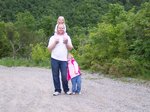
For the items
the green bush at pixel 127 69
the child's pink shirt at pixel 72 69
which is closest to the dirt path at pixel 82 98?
the child's pink shirt at pixel 72 69

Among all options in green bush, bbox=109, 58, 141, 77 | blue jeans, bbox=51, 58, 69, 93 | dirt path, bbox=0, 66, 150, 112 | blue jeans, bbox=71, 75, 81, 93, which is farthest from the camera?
green bush, bbox=109, 58, 141, 77

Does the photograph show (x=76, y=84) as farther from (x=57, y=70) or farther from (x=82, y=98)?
(x=82, y=98)

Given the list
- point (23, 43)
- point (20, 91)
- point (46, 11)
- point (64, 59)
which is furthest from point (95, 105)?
point (46, 11)

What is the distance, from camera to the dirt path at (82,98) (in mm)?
8773

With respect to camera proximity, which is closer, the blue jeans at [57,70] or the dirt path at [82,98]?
the dirt path at [82,98]

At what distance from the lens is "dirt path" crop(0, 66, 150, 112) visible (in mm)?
8773

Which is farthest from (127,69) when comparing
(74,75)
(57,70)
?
(57,70)

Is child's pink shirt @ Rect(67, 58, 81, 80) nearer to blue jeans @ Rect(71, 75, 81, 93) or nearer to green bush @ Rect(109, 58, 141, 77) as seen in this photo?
blue jeans @ Rect(71, 75, 81, 93)

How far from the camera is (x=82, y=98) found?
10055 mm

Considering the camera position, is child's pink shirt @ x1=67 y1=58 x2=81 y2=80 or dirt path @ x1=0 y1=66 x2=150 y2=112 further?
child's pink shirt @ x1=67 y1=58 x2=81 y2=80

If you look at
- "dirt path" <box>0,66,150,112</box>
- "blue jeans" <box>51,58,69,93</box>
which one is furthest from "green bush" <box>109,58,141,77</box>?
"blue jeans" <box>51,58,69,93</box>

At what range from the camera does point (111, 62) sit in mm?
16469

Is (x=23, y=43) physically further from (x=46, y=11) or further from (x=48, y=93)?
(x=48, y=93)

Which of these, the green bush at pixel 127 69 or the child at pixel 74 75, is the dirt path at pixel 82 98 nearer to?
the child at pixel 74 75
